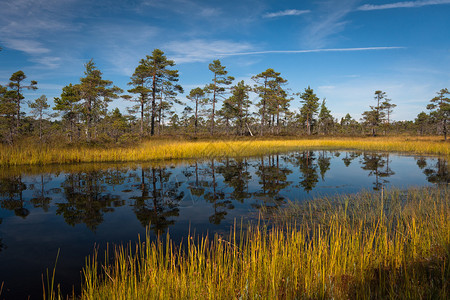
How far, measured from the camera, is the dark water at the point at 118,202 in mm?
4000

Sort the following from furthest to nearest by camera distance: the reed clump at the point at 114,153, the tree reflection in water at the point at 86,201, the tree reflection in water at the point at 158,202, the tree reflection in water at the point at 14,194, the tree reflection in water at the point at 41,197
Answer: the reed clump at the point at 114,153
the tree reflection in water at the point at 41,197
the tree reflection in water at the point at 14,194
the tree reflection in water at the point at 86,201
the tree reflection in water at the point at 158,202

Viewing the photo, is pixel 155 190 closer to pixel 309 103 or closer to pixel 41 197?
pixel 41 197

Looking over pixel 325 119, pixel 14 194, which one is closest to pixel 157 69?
pixel 14 194

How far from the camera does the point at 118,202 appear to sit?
6910 millimetres

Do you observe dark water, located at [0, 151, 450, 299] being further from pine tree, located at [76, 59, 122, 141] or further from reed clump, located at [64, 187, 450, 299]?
pine tree, located at [76, 59, 122, 141]

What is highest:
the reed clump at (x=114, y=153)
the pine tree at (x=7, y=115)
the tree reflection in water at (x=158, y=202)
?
the pine tree at (x=7, y=115)

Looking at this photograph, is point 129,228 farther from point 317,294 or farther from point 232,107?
point 232,107

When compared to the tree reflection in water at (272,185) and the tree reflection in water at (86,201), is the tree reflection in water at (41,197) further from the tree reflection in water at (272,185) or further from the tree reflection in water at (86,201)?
the tree reflection in water at (272,185)

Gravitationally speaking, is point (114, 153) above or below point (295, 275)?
above

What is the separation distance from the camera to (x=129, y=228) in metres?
5.12

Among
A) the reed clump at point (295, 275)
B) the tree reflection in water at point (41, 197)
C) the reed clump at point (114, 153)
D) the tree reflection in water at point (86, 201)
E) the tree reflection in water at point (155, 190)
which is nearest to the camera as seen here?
the reed clump at point (295, 275)

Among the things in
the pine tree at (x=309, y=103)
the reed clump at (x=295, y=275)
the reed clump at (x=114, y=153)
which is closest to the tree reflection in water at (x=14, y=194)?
the reed clump at (x=114, y=153)

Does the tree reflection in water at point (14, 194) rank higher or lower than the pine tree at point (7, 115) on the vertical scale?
lower

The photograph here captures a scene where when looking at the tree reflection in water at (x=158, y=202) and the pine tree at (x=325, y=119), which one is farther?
the pine tree at (x=325, y=119)
